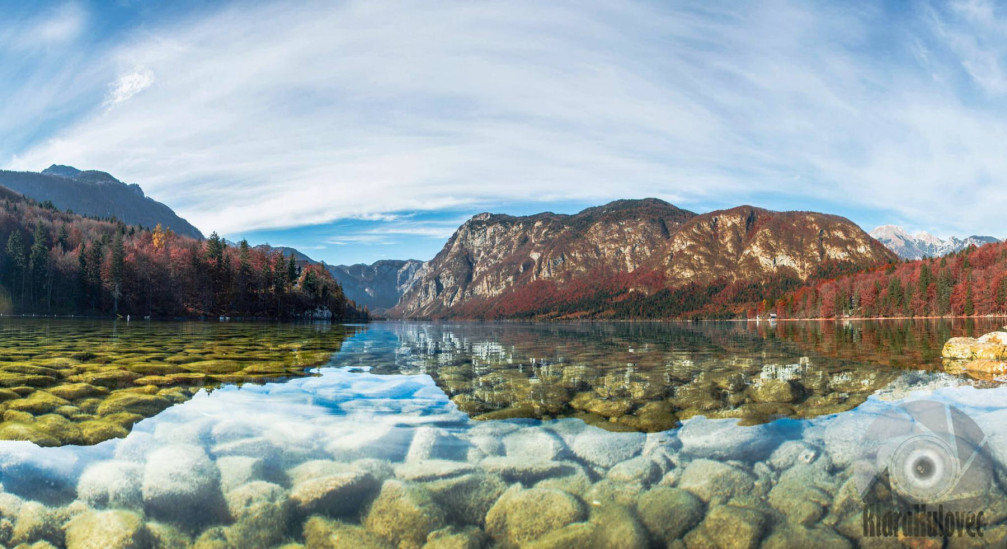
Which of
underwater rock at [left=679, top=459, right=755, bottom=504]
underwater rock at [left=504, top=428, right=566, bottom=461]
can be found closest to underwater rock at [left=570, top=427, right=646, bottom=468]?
underwater rock at [left=504, top=428, right=566, bottom=461]

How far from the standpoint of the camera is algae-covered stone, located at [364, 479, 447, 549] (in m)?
6.16

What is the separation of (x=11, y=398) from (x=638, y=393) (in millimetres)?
16865

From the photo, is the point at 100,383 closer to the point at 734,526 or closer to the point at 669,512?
the point at 669,512

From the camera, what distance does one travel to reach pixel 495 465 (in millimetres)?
8359

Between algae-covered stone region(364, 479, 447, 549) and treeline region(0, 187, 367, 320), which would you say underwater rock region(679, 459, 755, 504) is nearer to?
algae-covered stone region(364, 479, 447, 549)

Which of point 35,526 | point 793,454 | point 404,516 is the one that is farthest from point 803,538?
point 35,526

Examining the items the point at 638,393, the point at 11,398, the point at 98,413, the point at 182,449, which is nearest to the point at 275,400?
the point at 98,413

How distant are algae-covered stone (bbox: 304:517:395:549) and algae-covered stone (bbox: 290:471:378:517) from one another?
13.1 inches

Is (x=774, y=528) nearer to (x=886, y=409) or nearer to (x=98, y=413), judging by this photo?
(x=886, y=409)

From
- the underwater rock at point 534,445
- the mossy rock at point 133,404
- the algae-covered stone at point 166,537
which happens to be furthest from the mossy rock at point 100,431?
the underwater rock at point 534,445

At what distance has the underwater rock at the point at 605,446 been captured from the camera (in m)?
8.82

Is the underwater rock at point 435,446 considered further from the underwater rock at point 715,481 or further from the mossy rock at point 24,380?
the mossy rock at point 24,380

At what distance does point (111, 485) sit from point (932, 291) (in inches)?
7159

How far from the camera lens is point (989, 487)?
711 centimetres
